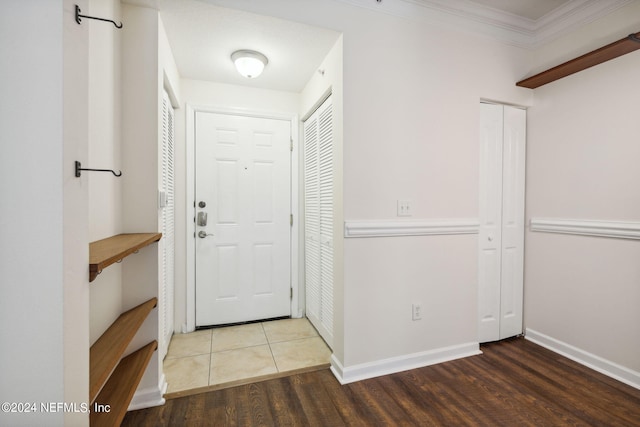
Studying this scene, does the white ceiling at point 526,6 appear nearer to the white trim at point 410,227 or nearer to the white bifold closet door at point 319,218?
the white bifold closet door at point 319,218

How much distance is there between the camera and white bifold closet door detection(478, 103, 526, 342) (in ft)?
7.62

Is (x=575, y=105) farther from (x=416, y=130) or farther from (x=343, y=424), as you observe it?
(x=343, y=424)

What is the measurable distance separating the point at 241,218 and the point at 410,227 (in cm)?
158

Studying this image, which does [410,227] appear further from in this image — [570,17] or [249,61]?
[570,17]

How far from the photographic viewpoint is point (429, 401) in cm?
168

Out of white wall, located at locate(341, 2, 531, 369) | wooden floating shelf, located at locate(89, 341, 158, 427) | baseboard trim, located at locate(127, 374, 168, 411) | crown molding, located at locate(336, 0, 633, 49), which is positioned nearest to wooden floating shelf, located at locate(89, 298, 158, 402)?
wooden floating shelf, located at locate(89, 341, 158, 427)

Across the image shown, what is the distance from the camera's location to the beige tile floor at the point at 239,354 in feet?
6.31

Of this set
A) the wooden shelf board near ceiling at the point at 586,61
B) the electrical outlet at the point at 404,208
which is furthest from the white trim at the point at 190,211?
the wooden shelf board near ceiling at the point at 586,61

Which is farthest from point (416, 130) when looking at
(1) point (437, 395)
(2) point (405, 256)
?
(1) point (437, 395)

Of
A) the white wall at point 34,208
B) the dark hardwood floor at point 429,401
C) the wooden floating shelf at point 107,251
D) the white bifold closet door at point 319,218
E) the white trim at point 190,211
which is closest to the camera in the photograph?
the white wall at point 34,208

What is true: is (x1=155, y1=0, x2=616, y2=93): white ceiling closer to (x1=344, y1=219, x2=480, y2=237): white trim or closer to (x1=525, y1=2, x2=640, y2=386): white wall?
(x1=525, y1=2, x2=640, y2=386): white wall

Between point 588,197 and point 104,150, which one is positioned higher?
point 104,150

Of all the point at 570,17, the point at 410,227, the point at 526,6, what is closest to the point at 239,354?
the point at 410,227

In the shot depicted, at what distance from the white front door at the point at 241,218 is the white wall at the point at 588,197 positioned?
7.22 ft
